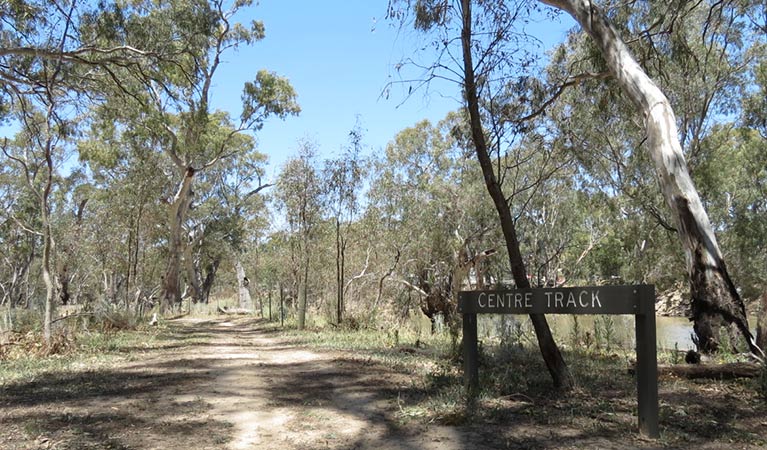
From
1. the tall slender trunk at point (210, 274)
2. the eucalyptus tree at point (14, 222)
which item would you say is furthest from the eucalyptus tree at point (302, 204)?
the tall slender trunk at point (210, 274)

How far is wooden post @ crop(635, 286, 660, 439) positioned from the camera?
4.28 m

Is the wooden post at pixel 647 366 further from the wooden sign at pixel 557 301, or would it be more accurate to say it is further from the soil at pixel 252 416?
the soil at pixel 252 416

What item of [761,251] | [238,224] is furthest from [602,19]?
[238,224]

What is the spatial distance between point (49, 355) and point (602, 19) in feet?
35.1

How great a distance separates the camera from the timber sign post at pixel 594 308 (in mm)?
4301

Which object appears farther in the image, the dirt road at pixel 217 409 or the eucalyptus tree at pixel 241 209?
the eucalyptus tree at pixel 241 209

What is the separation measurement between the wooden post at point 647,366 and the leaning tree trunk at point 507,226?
1.62 meters

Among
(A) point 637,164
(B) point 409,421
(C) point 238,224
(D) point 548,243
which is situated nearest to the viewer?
(B) point 409,421

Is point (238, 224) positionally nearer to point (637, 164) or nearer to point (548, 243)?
point (548, 243)

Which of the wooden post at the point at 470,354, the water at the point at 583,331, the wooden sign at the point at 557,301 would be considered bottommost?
the water at the point at 583,331

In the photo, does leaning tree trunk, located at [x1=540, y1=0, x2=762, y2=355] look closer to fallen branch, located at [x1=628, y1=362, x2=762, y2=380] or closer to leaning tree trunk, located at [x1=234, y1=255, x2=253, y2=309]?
fallen branch, located at [x1=628, y1=362, x2=762, y2=380]

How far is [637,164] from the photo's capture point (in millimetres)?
23016

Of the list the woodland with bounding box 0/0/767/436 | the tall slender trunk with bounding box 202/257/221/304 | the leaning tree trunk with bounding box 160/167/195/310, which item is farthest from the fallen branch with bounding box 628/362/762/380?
the tall slender trunk with bounding box 202/257/221/304

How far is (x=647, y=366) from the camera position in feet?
14.2
